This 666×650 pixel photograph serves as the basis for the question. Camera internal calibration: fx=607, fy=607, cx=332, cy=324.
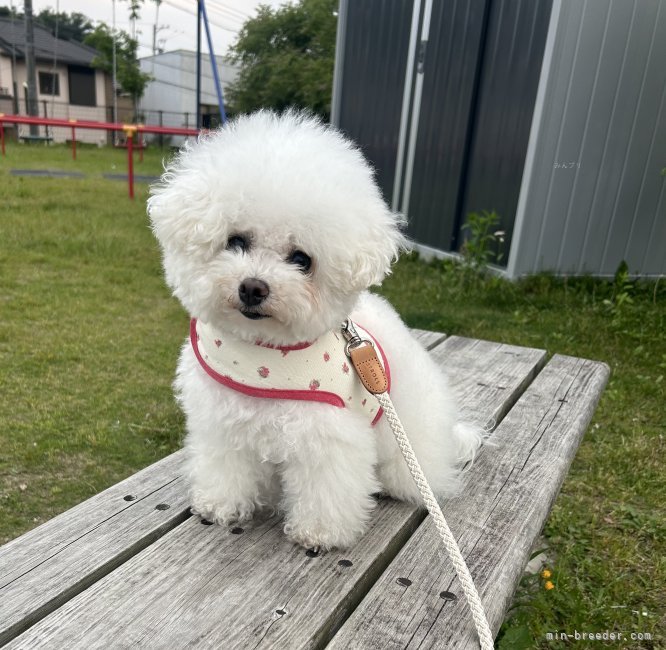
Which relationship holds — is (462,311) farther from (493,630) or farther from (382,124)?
(493,630)

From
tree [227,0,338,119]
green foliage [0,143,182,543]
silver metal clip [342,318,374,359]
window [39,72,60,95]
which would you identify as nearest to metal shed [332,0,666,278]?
green foliage [0,143,182,543]

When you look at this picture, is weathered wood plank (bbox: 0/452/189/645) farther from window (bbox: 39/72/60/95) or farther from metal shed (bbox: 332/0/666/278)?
window (bbox: 39/72/60/95)

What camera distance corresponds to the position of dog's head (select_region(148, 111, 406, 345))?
3.93ft

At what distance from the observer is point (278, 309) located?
47.1 inches

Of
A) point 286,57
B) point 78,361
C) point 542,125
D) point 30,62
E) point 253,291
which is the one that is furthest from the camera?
point 286,57

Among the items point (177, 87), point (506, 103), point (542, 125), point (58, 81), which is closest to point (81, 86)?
point (58, 81)

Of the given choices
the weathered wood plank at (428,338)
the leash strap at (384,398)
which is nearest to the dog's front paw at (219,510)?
the leash strap at (384,398)

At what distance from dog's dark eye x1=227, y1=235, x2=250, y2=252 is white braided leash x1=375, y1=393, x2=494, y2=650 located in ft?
1.49

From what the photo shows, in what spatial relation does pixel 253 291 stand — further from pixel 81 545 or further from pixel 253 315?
pixel 81 545

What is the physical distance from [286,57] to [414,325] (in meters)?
27.6

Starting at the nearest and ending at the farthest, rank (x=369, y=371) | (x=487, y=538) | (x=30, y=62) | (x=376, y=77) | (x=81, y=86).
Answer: (x=369, y=371)
(x=487, y=538)
(x=376, y=77)
(x=30, y=62)
(x=81, y=86)

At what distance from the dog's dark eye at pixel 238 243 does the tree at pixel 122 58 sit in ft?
115

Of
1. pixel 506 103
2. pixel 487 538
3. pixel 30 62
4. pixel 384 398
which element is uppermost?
pixel 30 62

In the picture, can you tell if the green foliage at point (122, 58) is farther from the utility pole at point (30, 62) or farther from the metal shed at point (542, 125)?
the metal shed at point (542, 125)
